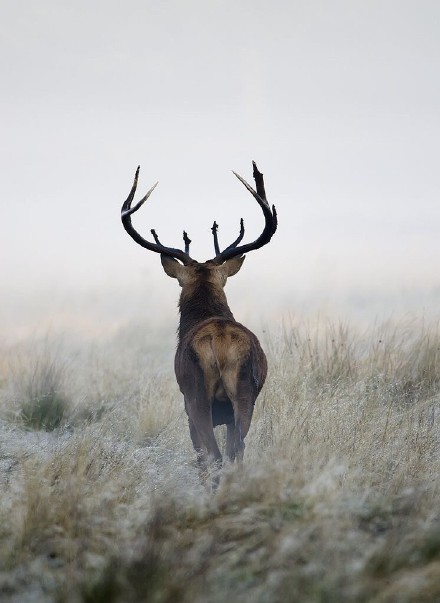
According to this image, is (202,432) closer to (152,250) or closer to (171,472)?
(171,472)

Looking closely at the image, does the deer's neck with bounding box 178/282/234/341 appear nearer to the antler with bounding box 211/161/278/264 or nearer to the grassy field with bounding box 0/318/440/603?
the antler with bounding box 211/161/278/264

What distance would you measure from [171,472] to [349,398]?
96.8 inches

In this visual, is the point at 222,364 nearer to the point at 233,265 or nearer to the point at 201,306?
the point at 201,306

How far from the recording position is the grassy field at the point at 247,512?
2.78 metres

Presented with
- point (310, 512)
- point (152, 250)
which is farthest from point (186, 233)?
point (310, 512)

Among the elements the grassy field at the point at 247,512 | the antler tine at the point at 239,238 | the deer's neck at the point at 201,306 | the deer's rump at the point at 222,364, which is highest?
the antler tine at the point at 239,238

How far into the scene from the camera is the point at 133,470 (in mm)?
5148

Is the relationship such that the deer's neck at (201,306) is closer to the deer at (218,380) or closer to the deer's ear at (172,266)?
the deer at (218,380)

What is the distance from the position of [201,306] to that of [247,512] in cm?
297

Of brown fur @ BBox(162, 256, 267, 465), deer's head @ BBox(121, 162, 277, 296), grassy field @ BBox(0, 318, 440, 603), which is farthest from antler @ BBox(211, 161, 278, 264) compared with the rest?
grassy field @ BBox(0, 318, 440, 603)

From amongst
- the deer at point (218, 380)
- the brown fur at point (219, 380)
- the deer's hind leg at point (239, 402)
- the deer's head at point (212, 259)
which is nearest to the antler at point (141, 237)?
the deer's head at point (212, 259)

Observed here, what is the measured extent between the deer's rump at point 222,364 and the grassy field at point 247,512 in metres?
0.53

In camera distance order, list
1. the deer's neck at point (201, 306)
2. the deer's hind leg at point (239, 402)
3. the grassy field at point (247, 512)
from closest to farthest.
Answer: the grassy field at point (247, 512) → the deer's hind leg at point (239, 402) → the deer's neck at point (201, 306)

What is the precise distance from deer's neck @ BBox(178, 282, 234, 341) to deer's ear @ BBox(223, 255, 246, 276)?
0.82ft
